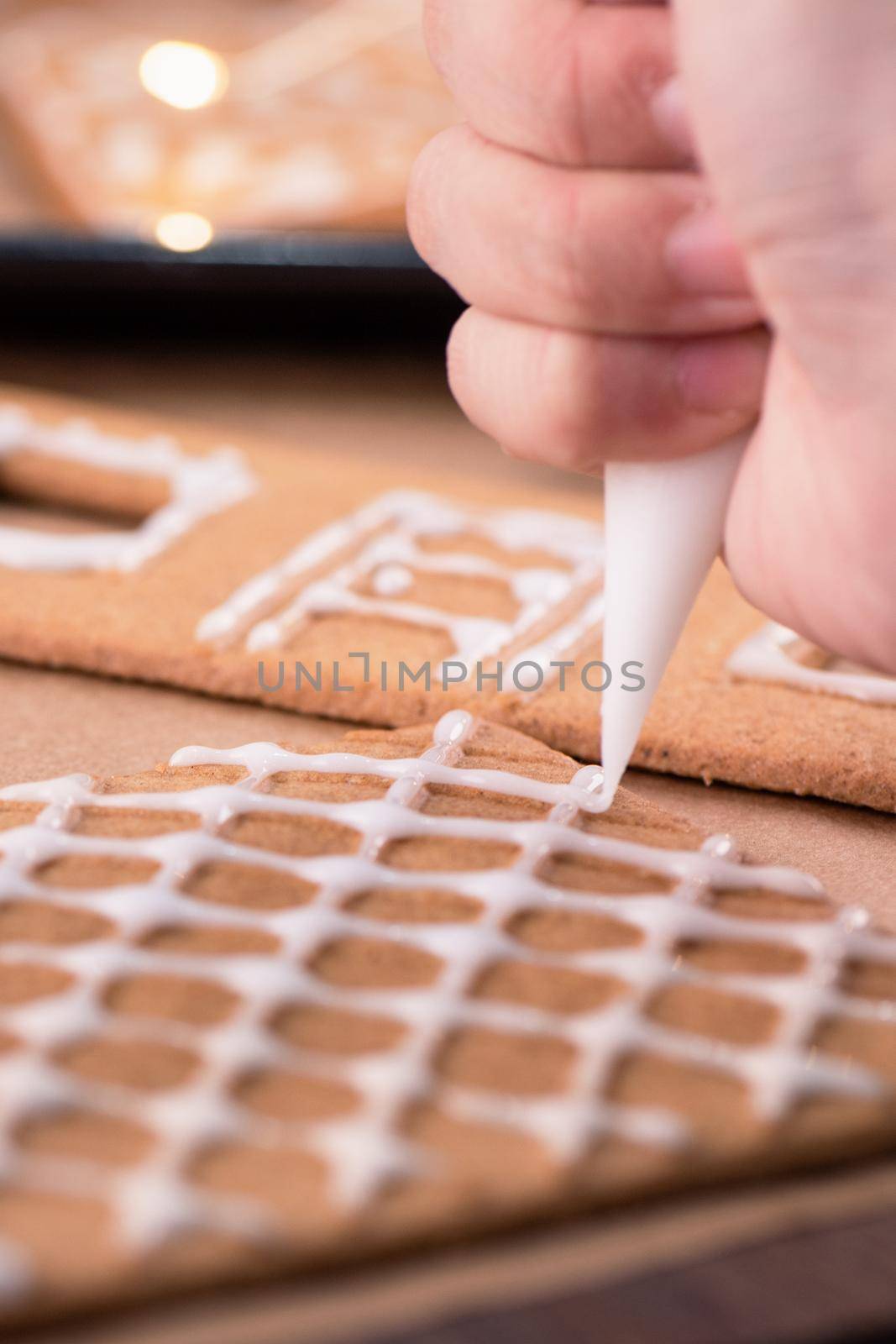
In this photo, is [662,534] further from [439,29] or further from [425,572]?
[425,572]

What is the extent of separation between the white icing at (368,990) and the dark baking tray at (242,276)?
68cm

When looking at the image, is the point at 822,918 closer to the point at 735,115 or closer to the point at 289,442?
the point at 735,115

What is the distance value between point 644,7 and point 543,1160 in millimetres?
419

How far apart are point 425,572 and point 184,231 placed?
1.86 ft

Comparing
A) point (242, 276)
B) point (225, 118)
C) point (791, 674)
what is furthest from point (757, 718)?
point (225, 118)

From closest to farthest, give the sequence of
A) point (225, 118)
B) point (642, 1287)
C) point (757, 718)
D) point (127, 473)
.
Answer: point (642, 1287) < point (757, 718) < point (127, 473) < point (225, 118)

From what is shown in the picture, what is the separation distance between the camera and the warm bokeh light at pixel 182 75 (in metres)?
1.58

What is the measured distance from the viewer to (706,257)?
1.82ft

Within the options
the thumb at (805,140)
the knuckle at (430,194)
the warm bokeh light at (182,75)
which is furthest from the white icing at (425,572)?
the warm bokeh light at (182,75)

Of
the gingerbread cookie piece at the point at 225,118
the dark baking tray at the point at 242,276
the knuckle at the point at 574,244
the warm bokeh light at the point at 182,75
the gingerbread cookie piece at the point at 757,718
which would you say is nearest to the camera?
the knuckle at the point at 574,244

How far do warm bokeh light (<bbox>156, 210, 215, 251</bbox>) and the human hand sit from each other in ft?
2.32

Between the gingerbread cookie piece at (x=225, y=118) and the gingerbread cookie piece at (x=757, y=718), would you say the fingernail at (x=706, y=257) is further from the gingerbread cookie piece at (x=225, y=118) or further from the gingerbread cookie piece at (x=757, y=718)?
the gingerbread cookie piece at (x=225, y=118)

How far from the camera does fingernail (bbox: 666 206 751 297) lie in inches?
21.7

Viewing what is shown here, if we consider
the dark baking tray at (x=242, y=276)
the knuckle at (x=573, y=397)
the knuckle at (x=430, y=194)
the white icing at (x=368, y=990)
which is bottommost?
the white icing at (x=368, y=990)
